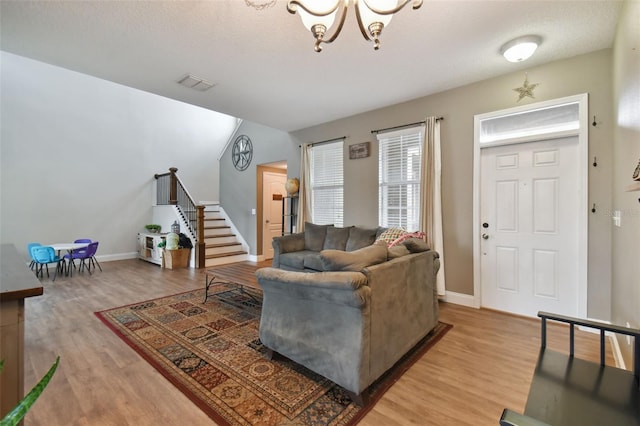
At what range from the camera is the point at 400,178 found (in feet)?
14.1

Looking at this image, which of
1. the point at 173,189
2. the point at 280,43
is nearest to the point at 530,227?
the point at 280,43

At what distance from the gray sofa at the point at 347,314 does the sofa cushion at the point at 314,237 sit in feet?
7.86

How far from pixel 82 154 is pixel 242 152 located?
3.47 metres

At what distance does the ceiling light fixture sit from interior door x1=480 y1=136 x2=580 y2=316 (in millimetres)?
990

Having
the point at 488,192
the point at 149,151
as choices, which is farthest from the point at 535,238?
the point at 149,151

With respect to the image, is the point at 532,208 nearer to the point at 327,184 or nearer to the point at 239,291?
the point at 327,184

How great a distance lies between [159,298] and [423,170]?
4099 millimetres

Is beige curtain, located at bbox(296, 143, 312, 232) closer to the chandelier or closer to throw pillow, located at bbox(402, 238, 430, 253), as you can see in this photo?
throw pillow, located at bbox(402, 238, 430, 253)

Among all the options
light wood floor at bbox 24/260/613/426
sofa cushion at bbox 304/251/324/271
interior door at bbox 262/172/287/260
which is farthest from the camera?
interior door at bbox 262/172/287/260

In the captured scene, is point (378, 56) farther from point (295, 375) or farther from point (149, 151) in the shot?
point (149, 151)

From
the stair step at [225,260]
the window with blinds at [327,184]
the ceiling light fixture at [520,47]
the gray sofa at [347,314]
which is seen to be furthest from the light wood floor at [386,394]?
the ceiling light fixture at [520,47]

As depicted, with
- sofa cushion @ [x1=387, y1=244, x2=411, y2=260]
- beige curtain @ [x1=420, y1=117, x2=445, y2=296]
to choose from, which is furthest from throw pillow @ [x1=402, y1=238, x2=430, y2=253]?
beige curtain @ [x1=420, y1=117, x2=445, y2=296]

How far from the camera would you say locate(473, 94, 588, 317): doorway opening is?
2945 mm

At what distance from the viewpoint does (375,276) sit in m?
1.85
